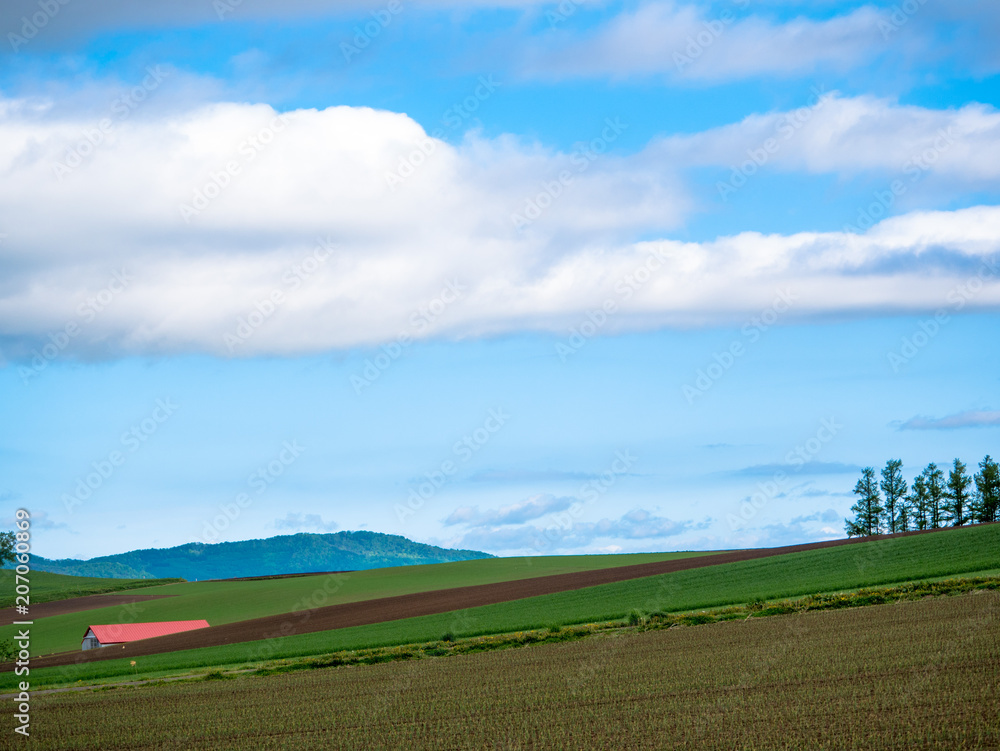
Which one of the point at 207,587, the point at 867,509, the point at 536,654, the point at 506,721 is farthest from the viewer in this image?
the point at 867,509

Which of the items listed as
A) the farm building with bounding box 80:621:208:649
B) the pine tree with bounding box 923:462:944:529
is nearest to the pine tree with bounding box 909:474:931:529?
the pine tree with bounding box 923:462:944:529

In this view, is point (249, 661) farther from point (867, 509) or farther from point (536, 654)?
point (867, 509)

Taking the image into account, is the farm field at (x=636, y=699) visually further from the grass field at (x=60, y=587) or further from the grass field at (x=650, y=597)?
the grass field at (x=60, y=587)

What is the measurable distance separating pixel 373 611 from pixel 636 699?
41358mm

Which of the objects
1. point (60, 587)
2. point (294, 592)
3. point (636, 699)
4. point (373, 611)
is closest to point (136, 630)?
point (373, 611)

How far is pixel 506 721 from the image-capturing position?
2075 cm

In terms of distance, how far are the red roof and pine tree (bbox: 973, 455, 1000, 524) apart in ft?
287

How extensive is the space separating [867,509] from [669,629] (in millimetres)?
90215

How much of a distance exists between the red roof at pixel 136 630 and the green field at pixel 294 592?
8.25 ft

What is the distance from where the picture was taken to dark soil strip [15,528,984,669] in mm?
52750

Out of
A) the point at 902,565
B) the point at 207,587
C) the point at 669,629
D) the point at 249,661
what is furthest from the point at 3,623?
the point at 902,565

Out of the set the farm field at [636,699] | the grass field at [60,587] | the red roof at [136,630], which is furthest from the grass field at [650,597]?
the grass field at [60,587]

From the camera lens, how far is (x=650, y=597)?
51031mm

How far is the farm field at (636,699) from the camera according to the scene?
58.7ft
